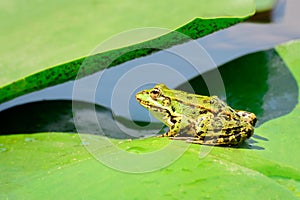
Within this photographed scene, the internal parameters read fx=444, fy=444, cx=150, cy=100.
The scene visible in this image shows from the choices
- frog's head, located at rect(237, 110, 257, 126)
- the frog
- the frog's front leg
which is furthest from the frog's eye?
frog's head, located at rect(237, 110, 257, 126)

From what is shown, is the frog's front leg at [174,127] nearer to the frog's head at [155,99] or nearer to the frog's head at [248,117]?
the frog's head at [155,99]

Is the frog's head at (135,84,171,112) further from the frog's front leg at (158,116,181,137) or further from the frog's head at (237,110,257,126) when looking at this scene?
the frog's head at (237,110,257,126)

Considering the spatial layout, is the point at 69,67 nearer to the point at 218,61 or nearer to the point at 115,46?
the point at 115,46

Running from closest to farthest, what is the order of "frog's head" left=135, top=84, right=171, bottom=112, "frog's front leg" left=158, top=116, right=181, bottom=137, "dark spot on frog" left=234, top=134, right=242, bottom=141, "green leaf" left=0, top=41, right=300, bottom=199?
"green leaf" left=0, top=41, right=300, bottom=199 < "dark spot on frog" left=234, top=134, right=242, bottom=141 < "frog's front leg" left=158, top=116, right=181, bottom=137 < "frog's head" left=135, top=84, right=171, bottom=112

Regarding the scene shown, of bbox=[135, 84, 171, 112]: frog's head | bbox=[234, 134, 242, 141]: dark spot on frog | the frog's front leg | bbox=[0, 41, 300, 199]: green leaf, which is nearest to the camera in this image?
bbox=[0, 41, 300, 199]: green leaf

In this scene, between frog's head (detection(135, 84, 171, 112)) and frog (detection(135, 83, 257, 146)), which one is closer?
frog (detection(135, 83, 257, 146))

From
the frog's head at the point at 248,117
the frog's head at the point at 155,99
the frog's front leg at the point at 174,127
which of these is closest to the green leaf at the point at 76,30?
the frog's head at the point at 155,99

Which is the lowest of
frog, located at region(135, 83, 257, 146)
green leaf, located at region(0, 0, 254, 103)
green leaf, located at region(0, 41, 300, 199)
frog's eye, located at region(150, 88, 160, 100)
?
green leaf, located at region(0, 41, 300, 199)
